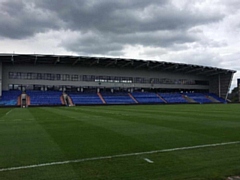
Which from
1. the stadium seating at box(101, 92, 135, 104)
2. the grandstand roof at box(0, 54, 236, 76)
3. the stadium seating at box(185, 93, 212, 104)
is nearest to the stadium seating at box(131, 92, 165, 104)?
the stadium seating at box(101, 92, 135, 104)

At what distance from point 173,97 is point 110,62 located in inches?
894

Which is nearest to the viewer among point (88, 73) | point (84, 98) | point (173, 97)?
point (84, 98)

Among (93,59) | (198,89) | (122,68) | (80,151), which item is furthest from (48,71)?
(80,151)

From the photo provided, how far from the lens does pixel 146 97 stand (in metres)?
72.3

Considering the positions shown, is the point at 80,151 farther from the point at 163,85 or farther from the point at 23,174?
the point at 163,85

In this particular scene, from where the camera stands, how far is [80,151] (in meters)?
7.70

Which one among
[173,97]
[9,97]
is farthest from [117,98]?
[9,97]

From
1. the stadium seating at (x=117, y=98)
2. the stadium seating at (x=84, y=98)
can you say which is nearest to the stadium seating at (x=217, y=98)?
the stadium seating at (x=117, y=98)

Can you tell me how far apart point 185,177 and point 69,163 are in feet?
9.40

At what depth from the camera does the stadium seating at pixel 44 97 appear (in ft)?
190

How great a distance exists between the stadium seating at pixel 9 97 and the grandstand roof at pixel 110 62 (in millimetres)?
7392

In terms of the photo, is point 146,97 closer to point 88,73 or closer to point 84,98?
point 88,73

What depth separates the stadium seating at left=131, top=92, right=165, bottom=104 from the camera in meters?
68.9

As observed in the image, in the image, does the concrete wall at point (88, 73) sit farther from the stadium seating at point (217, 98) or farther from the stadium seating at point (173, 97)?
the stadium seating at point (217, 98)
